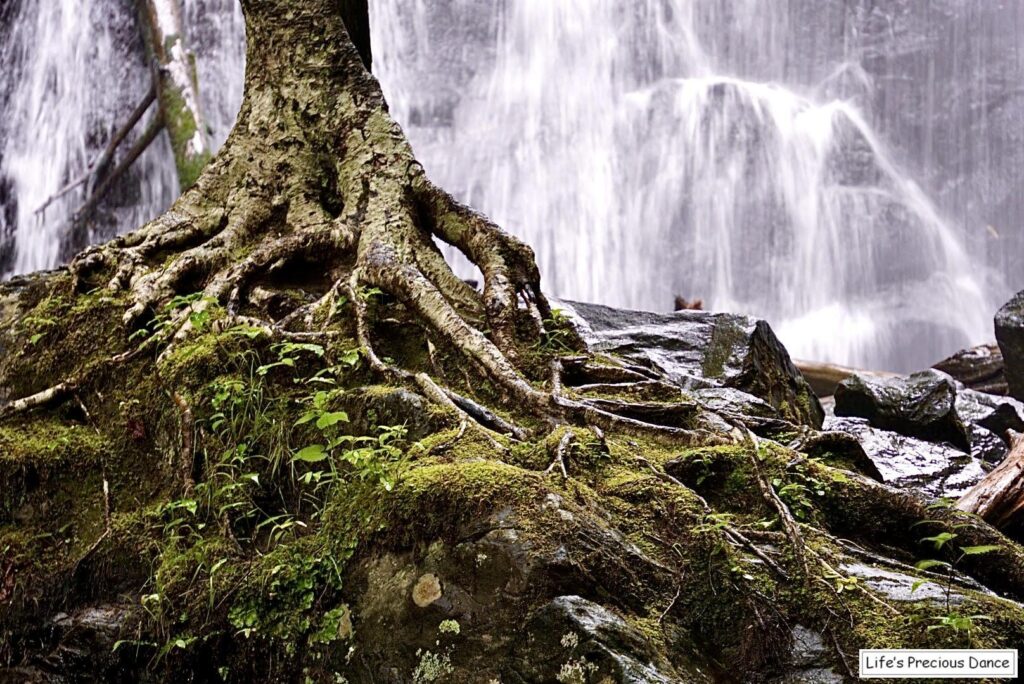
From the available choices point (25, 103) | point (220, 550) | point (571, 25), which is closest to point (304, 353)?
point (220, 550)

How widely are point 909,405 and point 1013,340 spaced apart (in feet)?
9.84

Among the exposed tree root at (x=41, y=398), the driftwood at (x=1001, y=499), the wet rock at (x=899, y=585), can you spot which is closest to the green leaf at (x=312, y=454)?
the exposed tree root at (x=41, y=398)

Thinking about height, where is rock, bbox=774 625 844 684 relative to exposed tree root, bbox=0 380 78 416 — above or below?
below

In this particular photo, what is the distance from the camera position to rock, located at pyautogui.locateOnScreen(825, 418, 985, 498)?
7.52m

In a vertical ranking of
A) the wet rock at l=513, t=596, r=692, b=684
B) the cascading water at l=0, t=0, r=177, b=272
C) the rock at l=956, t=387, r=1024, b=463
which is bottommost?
the rock at l=956, t=387, r=1024, b=463

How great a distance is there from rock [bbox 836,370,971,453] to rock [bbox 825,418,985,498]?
0.16 meters

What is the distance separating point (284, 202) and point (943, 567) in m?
4.10

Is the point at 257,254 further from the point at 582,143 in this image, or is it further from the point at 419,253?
the point at 582,143

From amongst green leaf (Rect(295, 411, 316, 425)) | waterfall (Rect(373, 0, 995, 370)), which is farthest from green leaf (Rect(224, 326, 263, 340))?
→ waterfall (Rect(373, 0, 995, 370))

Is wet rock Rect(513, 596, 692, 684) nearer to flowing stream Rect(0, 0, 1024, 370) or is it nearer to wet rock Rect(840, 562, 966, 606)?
wet rock Rect(840, 562, 966, 606)

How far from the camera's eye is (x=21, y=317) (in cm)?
452

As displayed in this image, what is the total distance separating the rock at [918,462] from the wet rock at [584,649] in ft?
17.3

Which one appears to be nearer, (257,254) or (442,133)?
(257,254)

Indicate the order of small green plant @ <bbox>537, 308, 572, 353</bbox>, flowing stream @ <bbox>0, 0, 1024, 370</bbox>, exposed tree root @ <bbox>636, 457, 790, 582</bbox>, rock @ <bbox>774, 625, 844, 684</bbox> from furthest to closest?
flowing stream @ <bbox>0, 0, 1024, 370</bbox> → small green plant @ <bbox>537, 308, 572, 353</bbox> → exposed tree root @ <bbox>636, 457, 790, 582</bbox> → rock @ <bbox>774, 625, 844, 684</bbox>
